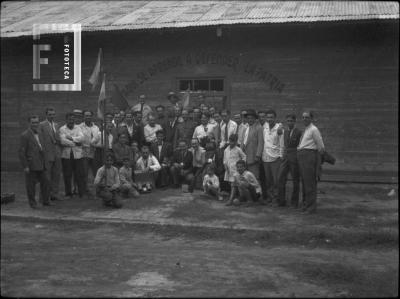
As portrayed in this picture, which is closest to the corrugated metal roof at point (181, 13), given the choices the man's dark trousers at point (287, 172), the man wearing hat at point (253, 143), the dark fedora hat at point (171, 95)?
the dark fedora hat at point (171, 95)

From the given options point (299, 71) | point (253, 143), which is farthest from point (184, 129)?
point (299, 71)

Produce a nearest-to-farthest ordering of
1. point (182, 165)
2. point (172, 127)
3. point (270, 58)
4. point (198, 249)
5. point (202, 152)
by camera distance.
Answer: point (198, 249) < point (202, 152) < point (182, 165) < point (172, 127) < point (270, 58)

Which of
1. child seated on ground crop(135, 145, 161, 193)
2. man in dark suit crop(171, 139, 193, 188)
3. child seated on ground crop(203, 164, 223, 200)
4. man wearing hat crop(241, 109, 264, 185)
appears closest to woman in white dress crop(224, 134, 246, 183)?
man wearing hat crop(241, 109, 264, 185)

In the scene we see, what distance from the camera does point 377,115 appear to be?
1145 centimetres

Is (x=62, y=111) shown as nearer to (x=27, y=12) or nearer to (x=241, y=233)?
(x=27, y=12)

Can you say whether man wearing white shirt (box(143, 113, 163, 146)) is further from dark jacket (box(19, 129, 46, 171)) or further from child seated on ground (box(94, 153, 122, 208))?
dark jacket (box(19, 129, 46, 171))

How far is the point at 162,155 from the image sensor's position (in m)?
10.9

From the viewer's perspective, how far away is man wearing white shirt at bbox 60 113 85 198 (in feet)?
31.7

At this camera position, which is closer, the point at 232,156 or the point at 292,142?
the point at 292,142

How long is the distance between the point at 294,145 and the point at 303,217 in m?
1.32

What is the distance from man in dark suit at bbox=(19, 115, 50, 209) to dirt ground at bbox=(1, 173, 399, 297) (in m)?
0.55

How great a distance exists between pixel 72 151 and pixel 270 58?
521cm

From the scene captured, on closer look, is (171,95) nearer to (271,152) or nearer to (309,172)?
(271,152)

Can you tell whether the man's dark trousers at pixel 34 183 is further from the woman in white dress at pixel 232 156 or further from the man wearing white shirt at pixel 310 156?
the man wearing white shirt at pixel 310 156
